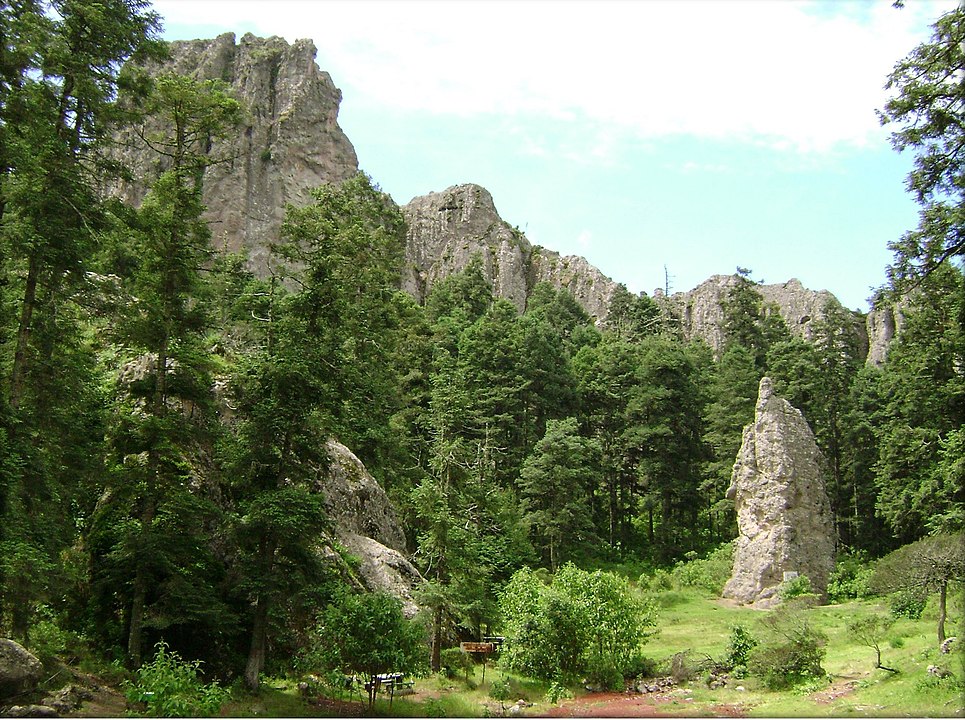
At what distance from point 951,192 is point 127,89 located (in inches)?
637

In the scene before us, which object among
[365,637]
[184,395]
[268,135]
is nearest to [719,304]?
[268,135]

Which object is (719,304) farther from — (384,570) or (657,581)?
(384,570)

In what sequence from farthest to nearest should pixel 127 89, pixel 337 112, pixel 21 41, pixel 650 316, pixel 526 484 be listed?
pixel 337 112
pixel 650 316
pixel 526 484
pixel 127 89
pixel 21 41

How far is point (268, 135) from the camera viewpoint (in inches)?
2894

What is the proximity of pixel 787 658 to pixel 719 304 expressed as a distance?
59106 millimetres

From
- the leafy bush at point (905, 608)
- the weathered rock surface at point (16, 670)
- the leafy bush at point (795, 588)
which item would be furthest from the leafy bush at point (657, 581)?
the weathered rock surface at point (16, 670)

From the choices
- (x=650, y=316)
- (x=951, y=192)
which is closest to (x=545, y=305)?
(x=650, y=316)

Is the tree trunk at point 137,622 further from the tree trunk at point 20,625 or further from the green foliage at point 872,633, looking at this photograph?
the green foliage at point 872,633

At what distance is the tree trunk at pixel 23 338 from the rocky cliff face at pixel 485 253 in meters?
70.0

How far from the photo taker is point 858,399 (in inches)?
1639

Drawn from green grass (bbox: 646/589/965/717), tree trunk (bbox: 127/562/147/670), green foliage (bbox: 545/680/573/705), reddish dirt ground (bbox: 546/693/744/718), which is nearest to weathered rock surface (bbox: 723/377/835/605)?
green grass (bbox: 646/589/965/717)

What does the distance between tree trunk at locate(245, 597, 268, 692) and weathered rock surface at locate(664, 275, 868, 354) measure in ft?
209

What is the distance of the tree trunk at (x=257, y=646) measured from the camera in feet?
56.4

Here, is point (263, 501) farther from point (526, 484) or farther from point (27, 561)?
point (526, 484)
